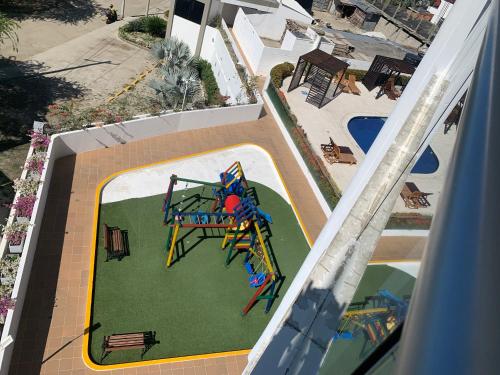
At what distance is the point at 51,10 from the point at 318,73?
22.7 meters

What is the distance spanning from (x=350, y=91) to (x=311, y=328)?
69.1ft

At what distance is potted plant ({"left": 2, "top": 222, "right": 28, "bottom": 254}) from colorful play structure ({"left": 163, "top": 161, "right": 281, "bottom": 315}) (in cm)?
410

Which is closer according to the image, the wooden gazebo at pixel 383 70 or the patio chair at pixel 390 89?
the wooden gazebo at pixel 383 70

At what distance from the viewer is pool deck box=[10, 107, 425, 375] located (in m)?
10.1

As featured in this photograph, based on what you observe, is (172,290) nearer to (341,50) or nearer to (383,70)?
(383,70)

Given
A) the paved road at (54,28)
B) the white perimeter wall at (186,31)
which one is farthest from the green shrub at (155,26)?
the white perimeter wall at (186,31)

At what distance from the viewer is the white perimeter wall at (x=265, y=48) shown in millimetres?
24272

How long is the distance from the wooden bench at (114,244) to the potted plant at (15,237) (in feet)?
7.41

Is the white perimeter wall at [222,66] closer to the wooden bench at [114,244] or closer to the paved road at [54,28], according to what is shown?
the paved road at [54,28]

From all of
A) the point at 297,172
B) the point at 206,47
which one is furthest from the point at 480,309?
the point at 206,47

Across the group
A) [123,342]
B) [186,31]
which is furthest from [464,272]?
[186,31]

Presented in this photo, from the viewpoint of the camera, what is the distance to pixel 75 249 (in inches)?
490

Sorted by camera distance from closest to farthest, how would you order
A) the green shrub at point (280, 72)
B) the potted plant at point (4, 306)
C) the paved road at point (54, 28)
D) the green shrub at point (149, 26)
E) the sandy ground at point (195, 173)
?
the potted plant at point (4, 306) < the sandy ground at point (195, 173) < the green shrub at point (280, 72) < the paved road at point (54, 28) < the green shrub at point (149, 26)

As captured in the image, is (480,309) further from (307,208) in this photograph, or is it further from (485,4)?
(307,208)
